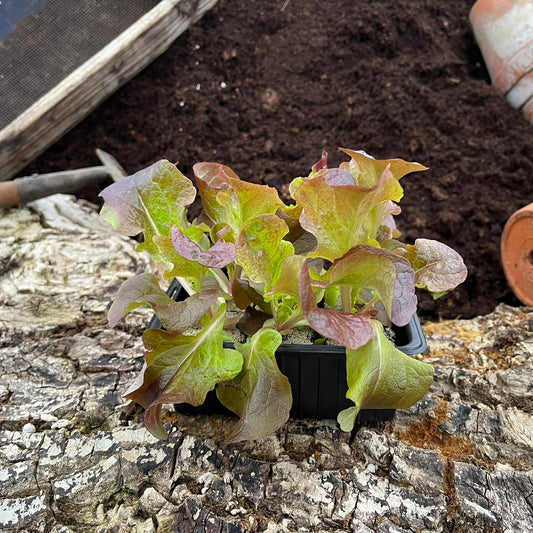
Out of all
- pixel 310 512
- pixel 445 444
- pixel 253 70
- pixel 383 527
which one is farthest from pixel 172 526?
pixel 253 70

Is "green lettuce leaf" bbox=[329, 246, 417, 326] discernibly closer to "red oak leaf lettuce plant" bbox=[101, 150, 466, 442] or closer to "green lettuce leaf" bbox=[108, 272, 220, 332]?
"red oak leaf lettuce plant" bbox=[101, 150, 466, 442]

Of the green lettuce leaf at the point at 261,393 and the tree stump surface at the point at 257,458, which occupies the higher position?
the green lettuce leaf at the point at 261,393

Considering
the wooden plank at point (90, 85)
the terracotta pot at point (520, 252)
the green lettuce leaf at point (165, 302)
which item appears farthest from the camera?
the wooden plank at point (90, 85)

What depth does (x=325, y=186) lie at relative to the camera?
74 cm

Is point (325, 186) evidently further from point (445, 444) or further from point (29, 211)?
point (29, 211)

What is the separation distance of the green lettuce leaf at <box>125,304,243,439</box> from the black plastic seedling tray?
0.22ft

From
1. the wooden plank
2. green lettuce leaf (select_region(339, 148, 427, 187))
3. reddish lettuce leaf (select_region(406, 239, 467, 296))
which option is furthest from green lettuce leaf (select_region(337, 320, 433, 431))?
the wooden plank

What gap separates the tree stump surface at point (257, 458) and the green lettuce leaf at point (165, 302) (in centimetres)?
27

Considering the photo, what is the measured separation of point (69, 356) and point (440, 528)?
32.4 inches

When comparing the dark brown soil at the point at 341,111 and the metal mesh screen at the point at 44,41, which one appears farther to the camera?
the metal mesh screen at the point at 44,41

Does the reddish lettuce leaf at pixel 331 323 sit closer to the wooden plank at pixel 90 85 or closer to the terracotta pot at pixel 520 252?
the terracotta pot at pixel 520 252

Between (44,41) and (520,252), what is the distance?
2.08 metres

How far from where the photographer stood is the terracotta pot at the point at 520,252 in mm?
1421

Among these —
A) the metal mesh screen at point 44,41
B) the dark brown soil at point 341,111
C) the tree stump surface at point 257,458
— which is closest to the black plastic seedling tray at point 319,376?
the tree stump surface at point 257,458
